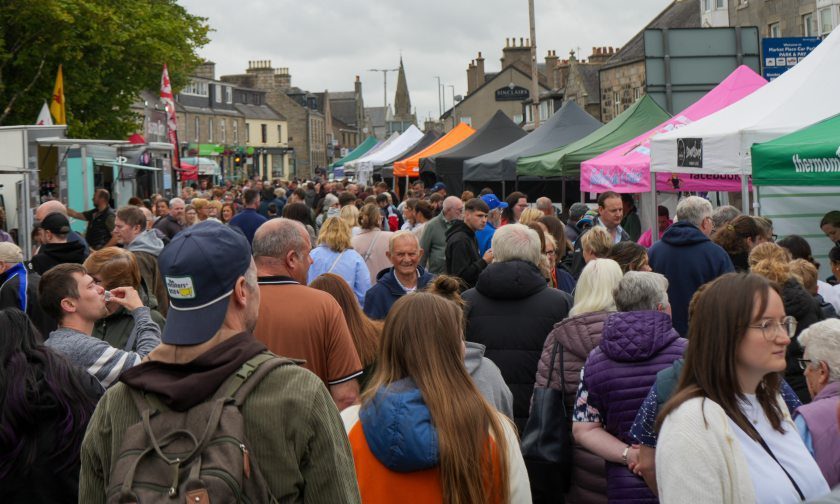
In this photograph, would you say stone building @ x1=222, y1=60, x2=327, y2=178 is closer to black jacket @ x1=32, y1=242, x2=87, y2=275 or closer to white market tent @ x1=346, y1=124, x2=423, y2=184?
white market tent @ x1=346, y1=124, x2=423, y2=184

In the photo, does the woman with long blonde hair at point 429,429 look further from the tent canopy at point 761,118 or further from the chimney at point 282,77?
the chimney at point 282,77

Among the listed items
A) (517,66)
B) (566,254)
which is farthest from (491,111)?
(566,254)

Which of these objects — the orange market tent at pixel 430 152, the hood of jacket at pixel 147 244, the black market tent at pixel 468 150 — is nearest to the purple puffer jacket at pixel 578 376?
the hood of jacket at pixel 147 244

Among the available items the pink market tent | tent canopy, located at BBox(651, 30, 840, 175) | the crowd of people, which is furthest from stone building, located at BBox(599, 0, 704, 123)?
the crowd of people

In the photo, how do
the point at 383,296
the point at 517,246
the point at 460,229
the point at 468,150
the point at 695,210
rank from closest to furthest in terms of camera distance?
the point at 517,246, the point at 383,296, the point at 695,210, the point at 460,229, the point at 468,150

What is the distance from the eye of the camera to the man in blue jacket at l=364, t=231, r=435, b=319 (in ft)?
24.9

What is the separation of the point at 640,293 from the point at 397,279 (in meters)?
3.09

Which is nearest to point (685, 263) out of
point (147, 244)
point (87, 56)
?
point (147, 244)

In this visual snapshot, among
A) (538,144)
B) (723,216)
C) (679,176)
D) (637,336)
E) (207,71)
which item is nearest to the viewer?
(637,336)

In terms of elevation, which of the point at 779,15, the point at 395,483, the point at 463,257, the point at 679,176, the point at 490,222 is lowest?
the point at 395,483

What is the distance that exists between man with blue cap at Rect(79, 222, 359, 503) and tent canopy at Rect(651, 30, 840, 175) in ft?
29.7

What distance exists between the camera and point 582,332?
5102 millimetres

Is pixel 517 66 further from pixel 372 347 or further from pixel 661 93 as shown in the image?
pixel 372 347

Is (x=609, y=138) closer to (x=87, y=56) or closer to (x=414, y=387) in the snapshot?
(x=414, y=387)
